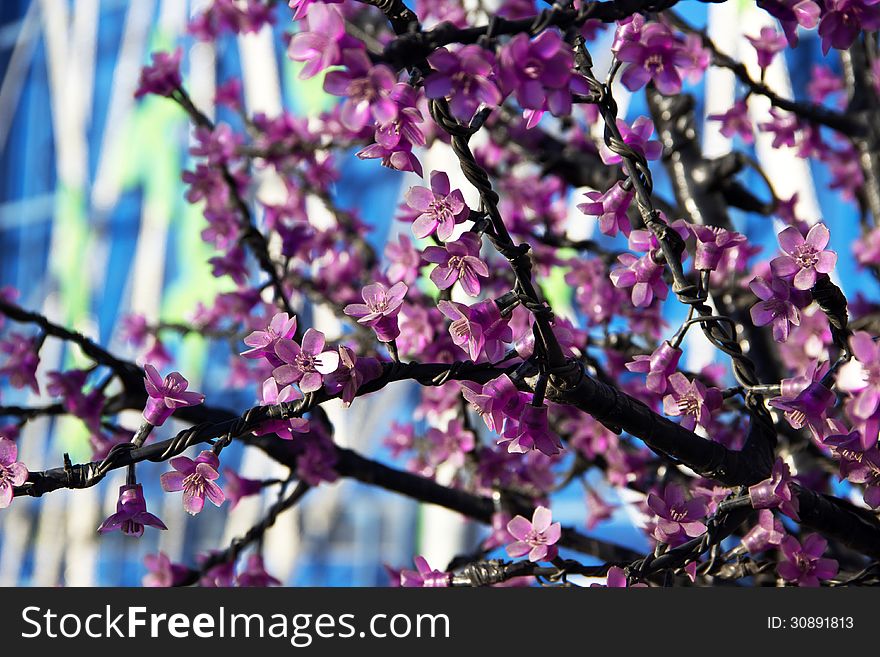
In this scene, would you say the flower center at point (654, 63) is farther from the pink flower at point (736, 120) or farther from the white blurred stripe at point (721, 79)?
the white blurred stripe at point (721, 79)

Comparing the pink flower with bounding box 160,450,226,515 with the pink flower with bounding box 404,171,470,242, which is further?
the pink flower with bounding box 160,450,226,515

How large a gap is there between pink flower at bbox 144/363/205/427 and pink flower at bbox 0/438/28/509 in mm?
144

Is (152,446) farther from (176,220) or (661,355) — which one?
(176,220)

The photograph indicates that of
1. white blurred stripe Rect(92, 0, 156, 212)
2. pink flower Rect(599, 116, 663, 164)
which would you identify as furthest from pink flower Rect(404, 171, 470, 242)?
white blurred stripe Rect(92, 0, 156, 212)

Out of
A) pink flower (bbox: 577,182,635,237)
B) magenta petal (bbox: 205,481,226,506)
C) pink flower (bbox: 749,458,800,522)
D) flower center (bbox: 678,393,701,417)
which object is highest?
pink flower (bbox: 577,182,635,237)

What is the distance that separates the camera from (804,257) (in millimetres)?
952

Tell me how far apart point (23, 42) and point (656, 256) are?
741cm

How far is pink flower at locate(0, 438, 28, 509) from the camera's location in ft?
3.00

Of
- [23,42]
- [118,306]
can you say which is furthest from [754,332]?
[23,42]

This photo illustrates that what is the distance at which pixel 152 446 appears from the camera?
88 centimetres

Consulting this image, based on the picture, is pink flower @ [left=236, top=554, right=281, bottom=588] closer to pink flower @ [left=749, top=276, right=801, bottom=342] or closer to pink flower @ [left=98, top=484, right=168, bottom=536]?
pink flower @ [left=98, top=484, right=168, bottom=536]

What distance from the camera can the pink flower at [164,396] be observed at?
948mm

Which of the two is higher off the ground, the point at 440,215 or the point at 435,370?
the point at 440,215

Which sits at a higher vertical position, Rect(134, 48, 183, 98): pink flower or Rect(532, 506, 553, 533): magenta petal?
Rect(134, 48, 183, 98): pink flower
